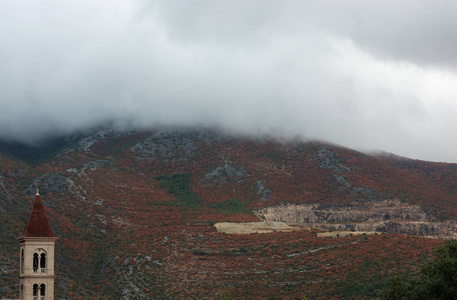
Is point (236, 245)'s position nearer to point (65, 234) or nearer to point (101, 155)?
point (65, 234)

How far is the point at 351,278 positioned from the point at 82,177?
54.3 m

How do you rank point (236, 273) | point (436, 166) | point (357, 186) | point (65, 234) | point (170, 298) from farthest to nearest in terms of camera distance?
point (436, 166) → point (357, 186) → point (65, 234) → point (236, 273) → point (170, 298)

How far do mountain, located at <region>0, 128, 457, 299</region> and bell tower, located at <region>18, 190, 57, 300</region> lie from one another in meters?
23.6

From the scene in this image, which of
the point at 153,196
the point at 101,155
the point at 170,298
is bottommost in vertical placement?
the point at 170,298

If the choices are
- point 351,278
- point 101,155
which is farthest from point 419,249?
point 101,155

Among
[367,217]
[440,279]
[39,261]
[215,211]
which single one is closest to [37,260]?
[39,261]

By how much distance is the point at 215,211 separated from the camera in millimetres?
119938

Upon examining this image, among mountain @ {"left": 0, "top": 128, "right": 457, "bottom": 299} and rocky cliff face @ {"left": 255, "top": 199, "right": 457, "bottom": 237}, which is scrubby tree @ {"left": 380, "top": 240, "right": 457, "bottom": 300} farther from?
rocky cliff face @ {"left": 255, "top": 199, "right": 457, "bottom": 237}

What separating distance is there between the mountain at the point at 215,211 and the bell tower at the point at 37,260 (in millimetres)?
23564

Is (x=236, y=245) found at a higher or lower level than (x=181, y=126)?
lower

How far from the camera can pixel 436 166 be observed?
15200cm

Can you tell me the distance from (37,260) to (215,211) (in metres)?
65.4

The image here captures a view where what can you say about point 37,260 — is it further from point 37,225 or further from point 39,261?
point 37,225

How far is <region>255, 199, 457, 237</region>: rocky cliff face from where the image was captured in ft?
402
